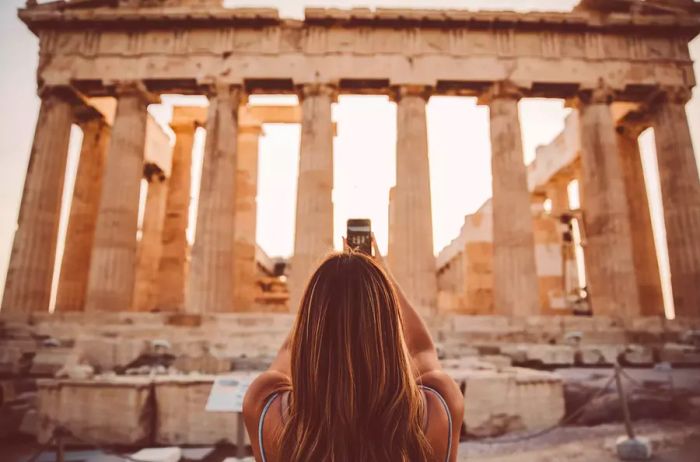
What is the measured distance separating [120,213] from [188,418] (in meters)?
11.2

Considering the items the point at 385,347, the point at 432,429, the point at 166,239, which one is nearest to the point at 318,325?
the point at 385,347

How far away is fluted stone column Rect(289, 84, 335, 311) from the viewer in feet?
52.3

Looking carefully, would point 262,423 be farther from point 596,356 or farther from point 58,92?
point 58,92

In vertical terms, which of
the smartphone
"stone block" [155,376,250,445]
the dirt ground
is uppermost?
the smartphone

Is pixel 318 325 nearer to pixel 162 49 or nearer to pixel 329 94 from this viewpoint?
pixel 329 94

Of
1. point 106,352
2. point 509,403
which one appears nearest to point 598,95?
point 509,403

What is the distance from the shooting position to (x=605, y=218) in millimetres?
16453

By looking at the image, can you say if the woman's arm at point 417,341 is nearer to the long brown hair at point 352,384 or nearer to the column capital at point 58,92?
the long brown hair at point 352,384

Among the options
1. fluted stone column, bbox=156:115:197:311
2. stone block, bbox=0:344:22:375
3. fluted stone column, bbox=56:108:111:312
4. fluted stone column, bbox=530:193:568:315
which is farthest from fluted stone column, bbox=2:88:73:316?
fluted stone column, bbox=530:193:568:315

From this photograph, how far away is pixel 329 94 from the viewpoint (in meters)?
17.3

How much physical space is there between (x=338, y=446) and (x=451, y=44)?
1841cm

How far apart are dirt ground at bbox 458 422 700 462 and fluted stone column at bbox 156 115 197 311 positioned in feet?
52.7

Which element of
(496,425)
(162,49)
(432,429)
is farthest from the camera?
(162,49)

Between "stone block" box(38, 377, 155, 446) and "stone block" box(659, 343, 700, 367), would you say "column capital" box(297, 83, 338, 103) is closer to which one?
"stone block" box(38, 377, 155, 446)
